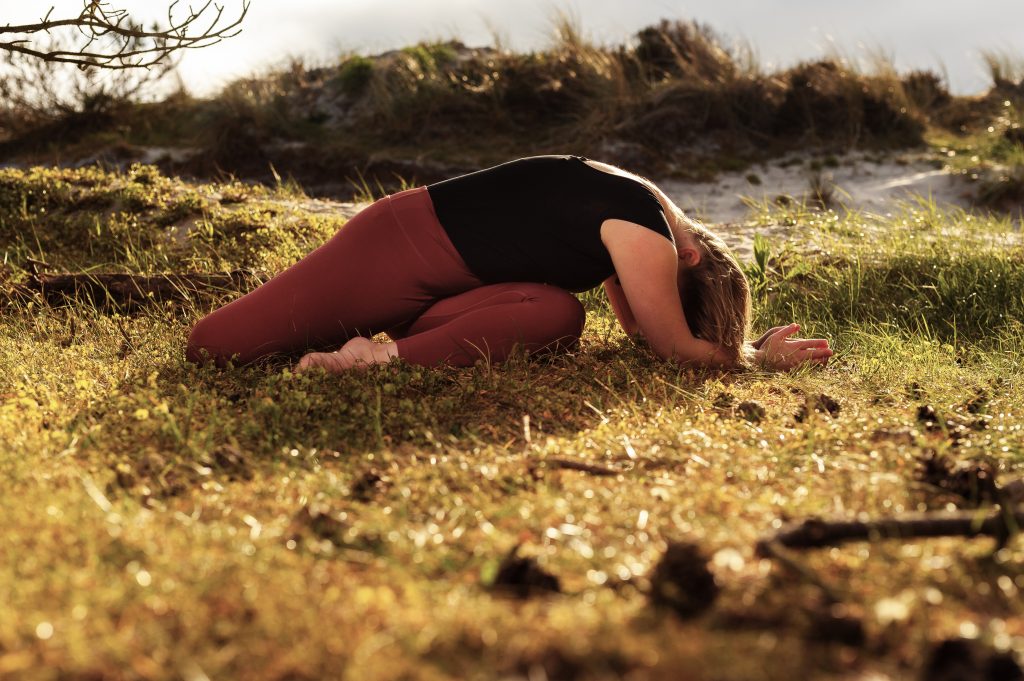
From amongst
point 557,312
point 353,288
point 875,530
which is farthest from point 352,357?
point 875,530

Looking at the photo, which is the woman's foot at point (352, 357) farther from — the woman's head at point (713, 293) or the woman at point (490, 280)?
the woman's head at point (713, 293)

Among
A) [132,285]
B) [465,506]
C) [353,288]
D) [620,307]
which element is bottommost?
[620,307]

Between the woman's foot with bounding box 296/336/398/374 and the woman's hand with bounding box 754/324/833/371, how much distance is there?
1.66 metres

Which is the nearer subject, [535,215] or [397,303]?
[535,215]

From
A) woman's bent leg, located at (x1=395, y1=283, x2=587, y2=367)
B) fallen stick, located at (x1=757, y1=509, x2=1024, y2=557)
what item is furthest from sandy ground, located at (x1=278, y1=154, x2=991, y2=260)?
fallen stick, located at (x1=757, y1=509, x2=1024, y2=557)

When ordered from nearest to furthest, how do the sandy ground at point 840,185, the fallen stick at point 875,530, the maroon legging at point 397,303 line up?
the fallen stick at point 875,530 → the maroon legging at point 397,303 → the sandy ground at point 840,185

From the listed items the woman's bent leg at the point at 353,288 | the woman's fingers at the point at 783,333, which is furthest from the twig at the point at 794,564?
the woman's fingers at the point at 783,333

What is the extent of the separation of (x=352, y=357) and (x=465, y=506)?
1.57 metres

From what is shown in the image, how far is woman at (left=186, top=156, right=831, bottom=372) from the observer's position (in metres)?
3.69

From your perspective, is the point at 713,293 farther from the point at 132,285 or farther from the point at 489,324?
the point at 132,285

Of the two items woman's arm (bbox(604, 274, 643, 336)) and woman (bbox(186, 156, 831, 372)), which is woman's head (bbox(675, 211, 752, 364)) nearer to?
woman (bbox(186, 156, 831, 372))

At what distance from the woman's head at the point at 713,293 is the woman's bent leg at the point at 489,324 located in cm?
49

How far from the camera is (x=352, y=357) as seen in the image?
372 centimetres

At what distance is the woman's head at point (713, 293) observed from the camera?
374 centimetres
